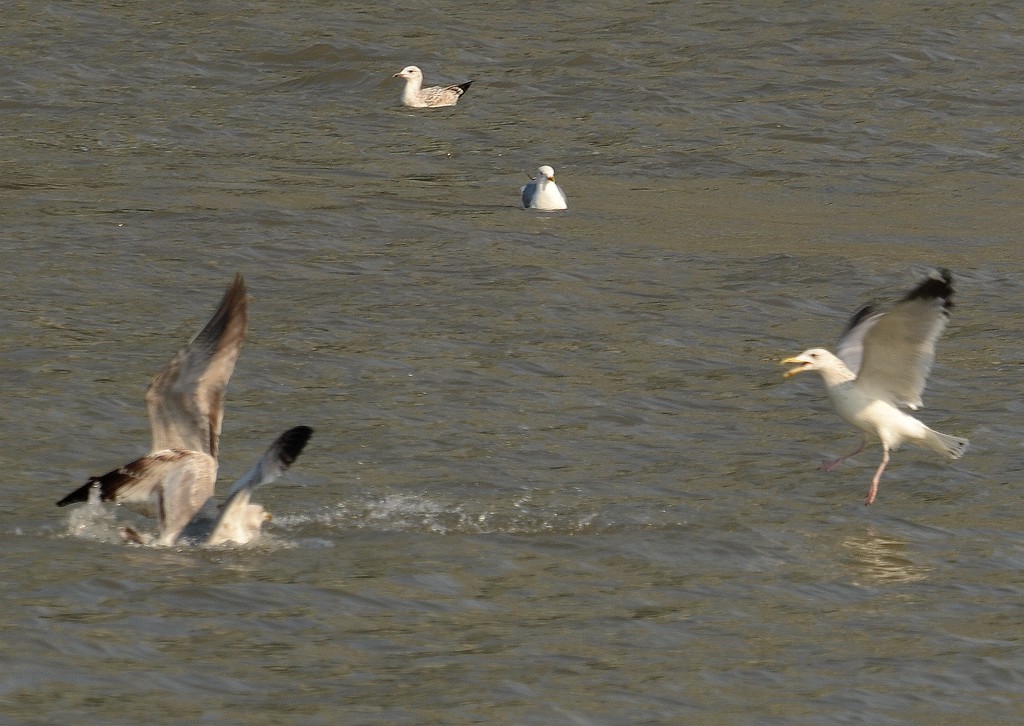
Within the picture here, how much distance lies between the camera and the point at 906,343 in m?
10.0

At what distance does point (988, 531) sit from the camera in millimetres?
9211

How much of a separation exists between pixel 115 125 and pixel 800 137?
6702 mm

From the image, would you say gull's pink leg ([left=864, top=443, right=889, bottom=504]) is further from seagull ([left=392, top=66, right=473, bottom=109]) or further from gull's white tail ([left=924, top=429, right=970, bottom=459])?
seagull ([left=392, top=66, right=473, bottom=109])

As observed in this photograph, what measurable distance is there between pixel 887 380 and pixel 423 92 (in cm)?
1022

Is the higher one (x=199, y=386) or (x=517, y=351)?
(x=199, y=386)

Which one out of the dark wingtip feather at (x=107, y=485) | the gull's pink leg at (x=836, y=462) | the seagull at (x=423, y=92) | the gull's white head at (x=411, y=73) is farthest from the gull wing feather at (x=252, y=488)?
the gull's white head at (x=411, y=73)

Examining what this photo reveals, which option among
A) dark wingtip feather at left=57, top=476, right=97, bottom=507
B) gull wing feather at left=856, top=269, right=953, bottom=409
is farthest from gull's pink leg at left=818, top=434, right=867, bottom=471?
dark wingtip feather at left=57, top=476, right=97, bottom=507

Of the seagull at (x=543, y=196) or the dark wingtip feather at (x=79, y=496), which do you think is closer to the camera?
the dark wingtip feather at (x=79, y=496)

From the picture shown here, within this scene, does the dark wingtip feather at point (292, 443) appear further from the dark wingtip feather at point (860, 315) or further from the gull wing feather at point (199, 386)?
the dark wingtip feather at point (860, 315)

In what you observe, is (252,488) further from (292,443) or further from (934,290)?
(934,290)

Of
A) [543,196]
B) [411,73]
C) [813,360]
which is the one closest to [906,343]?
[813,360]

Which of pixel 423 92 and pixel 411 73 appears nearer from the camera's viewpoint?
pixel 423 92

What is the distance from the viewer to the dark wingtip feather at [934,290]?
9250mm

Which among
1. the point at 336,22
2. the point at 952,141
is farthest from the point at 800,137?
the point at 336,22
